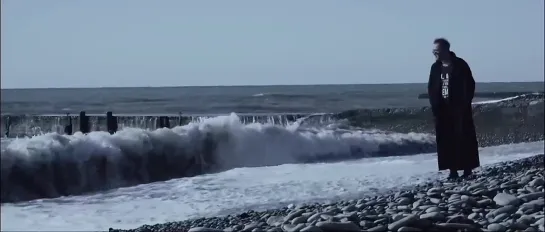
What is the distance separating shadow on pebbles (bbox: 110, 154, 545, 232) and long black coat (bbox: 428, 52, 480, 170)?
51 cm

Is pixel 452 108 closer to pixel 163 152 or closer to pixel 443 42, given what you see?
pixel 443 42

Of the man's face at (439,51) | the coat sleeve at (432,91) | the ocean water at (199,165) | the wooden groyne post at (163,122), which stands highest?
the man's face at (439,51)

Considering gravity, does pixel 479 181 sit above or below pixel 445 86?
below

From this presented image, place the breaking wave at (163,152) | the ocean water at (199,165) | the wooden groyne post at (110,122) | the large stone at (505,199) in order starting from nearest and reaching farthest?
the large stone at (505,199) → the ocean water at (199,165) → the breaking wave at (163,152) → the wooden groyne post at (110,122)

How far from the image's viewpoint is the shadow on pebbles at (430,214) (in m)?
4.50

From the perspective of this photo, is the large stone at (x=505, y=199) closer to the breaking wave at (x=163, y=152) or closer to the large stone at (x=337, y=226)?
the large stone at (x=337, y=226)

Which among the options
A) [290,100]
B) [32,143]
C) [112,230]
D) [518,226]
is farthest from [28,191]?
[290,100]

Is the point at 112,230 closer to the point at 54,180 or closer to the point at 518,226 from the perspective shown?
the point at 518,226

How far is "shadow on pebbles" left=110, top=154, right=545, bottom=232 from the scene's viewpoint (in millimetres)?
4504

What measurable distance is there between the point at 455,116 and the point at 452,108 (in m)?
0.12

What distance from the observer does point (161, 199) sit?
7977 millimetres

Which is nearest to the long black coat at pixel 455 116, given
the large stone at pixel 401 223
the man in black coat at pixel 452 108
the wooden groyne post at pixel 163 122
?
the man in black coat at pixel 452 108

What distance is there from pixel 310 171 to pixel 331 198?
3094 millimetres

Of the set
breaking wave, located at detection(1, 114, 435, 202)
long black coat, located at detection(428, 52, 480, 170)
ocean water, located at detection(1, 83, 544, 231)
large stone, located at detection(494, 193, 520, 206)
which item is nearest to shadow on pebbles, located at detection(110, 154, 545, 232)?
large stone, located at detection(494, 193, 520, 206)
